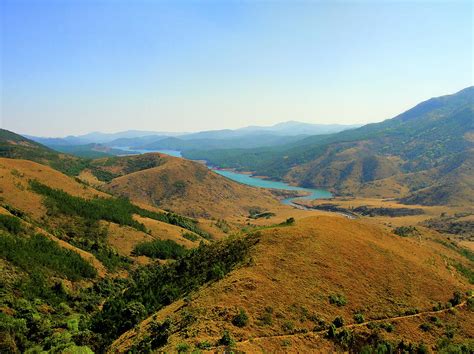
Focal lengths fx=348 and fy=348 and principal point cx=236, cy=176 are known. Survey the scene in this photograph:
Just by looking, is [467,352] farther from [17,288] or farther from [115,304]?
[17,288]

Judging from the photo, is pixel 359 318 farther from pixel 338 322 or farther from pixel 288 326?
pixel 288 326

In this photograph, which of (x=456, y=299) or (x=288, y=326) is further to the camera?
(x=456, y=299)

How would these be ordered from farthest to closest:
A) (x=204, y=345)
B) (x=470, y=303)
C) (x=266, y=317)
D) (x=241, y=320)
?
(x=470, y=303)
(x=266, y=317)
(x=241, y=320)
(x=204, y=345)

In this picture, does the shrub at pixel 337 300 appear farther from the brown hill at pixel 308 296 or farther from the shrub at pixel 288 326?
the shrub at pixel 288 326

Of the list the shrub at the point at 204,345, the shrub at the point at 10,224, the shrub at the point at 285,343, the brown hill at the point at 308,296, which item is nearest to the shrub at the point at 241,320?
the brown hill at the point at 308,296

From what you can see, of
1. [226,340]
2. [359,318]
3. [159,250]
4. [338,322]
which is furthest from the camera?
[159,250]

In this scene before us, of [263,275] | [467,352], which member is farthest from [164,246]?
[467,352]

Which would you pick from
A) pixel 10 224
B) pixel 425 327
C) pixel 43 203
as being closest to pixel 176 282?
pixel 425 327
